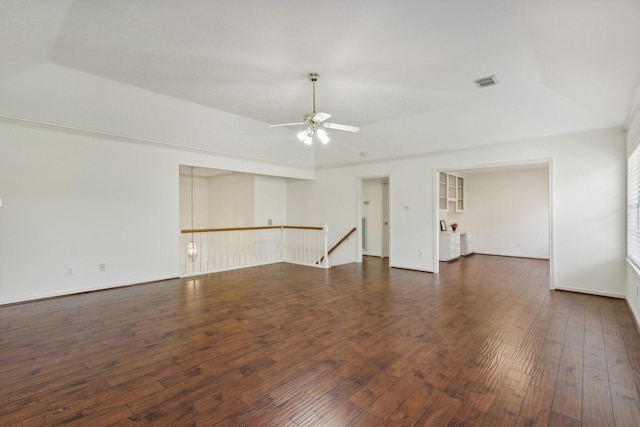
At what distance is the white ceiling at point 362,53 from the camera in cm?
251

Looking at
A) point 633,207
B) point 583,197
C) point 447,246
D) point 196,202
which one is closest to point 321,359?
point 633,207

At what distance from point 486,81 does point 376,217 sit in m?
5.37

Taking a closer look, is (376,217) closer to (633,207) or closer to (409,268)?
(409,268)

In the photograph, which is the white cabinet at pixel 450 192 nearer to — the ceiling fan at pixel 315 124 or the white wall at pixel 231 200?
the ceiling fan at pixel 315 124

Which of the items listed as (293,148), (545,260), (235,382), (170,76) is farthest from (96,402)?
(545,260)

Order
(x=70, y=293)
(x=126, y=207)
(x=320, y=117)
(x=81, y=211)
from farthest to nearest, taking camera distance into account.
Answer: (x=126, y=207) < (x=81, y=211) < (x=70, y=293) < (x=320, y=117)

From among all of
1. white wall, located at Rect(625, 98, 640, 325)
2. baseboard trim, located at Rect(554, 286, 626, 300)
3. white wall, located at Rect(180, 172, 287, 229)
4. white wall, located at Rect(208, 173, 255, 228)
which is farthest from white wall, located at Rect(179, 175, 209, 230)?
white wall, located at Rect(625, 98, 640, 325)

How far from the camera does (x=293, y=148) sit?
7.25 m

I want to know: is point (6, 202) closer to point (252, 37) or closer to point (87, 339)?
point (87, 339)

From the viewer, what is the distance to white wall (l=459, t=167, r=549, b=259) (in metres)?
8.29

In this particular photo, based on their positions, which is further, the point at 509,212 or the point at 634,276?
the point at 509,212

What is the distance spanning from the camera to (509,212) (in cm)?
879

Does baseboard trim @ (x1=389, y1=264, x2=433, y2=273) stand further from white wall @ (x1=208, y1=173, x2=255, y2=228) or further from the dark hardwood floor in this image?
white wall @ (x1=208, y1=173, x2=255, y2=228)

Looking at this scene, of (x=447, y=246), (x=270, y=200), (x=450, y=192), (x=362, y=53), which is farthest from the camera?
(x=270, y=200)
